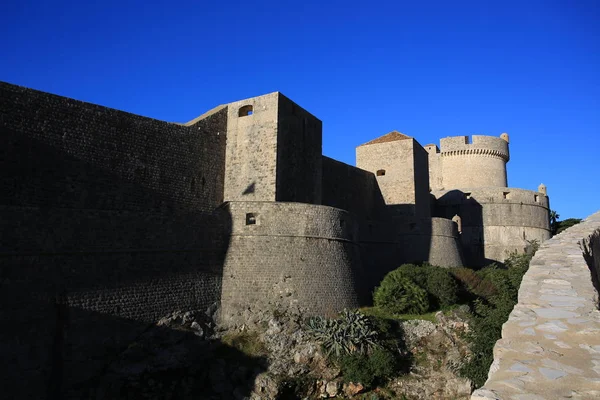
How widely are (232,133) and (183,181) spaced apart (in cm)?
296

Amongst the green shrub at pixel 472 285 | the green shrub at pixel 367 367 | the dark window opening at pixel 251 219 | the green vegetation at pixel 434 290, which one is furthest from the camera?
the green shrub at pixel 472 285

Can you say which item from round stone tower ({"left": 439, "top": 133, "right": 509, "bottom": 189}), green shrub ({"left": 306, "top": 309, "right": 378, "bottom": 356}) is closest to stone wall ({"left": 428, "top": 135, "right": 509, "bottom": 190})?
round stone tower ({"left": 439, "top": 133, "right": 509, "bottom": 189})

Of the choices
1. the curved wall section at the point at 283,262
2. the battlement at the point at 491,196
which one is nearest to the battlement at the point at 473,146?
the battlement at the point at 491,196

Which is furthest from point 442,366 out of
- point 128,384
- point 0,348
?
point 0,348

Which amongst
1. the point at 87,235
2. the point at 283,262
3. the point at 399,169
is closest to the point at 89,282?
the point at 87,235

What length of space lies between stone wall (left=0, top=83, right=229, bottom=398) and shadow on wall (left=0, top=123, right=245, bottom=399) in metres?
0.03

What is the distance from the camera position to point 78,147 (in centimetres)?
1463

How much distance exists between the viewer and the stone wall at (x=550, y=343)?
10.6 ft

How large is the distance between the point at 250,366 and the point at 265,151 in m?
7.62

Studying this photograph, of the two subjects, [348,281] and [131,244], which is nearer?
[131,244]

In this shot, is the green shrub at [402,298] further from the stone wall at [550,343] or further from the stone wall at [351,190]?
the stone wall at [550,343]

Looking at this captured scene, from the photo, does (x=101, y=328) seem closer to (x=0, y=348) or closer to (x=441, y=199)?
(x=0, y=348)

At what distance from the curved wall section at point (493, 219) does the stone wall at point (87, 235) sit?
19.6 m

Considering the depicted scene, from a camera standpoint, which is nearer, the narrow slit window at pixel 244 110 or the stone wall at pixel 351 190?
the narrow slit window at pixel 244 110
